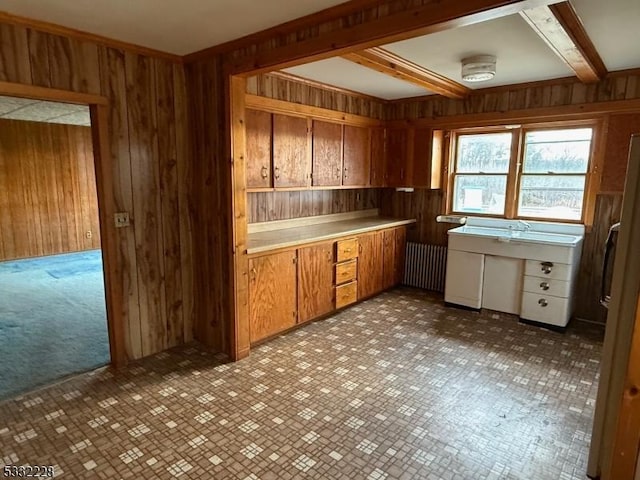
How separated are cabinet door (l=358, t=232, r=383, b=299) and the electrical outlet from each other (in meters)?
2.43

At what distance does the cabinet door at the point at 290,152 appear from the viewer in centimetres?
382

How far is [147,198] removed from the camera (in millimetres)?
3160

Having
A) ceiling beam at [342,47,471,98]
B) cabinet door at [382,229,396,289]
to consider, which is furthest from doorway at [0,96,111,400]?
cabinet door at [382,229,396,289]

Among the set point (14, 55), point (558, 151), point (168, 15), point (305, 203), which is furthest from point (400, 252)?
point (14, 55)

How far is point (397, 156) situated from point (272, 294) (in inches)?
110

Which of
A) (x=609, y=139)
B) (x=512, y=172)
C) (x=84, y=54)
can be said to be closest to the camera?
(x=84, y=54)

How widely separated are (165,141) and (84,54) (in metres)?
0.79

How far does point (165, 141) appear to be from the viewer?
322 centimetres

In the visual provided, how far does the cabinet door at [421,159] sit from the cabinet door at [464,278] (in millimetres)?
1046

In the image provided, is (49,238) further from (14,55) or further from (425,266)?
(425,266)

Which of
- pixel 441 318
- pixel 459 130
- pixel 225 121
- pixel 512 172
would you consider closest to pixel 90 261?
pixel 225 121

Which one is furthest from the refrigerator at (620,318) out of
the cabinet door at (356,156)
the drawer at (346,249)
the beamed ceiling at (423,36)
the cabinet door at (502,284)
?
the cabinet door at (356,156)

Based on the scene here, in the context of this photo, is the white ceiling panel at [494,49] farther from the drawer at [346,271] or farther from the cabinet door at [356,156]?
the drawer at [346,271]

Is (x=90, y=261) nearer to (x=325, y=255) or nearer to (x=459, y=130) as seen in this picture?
(x=325, y=255)
